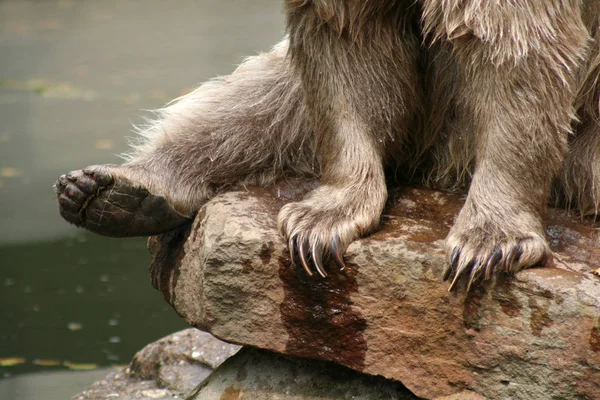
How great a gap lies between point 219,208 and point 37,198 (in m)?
4.85

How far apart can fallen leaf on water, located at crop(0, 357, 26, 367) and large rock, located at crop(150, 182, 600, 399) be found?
2.17 metres

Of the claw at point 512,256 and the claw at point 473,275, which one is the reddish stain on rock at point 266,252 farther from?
the claw at point 512,256

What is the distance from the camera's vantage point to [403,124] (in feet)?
12.6

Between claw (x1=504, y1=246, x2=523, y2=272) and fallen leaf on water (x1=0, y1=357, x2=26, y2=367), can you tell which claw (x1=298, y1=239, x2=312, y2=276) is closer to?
claw (x1=504, y1=246, x2=523, y2=272)

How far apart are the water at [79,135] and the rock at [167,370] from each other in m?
0.27

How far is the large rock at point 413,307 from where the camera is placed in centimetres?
317

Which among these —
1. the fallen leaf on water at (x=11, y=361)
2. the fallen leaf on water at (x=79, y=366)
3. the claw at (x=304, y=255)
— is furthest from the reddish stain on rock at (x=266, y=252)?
the fallen leaf on water at (x=11, y=361)

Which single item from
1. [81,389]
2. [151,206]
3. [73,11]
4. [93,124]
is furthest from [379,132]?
[73,11]

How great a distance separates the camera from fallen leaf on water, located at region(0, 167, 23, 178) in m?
8.73

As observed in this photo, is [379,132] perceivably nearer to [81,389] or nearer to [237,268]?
[237,268]

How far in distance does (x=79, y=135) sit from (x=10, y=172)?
113 centimetres

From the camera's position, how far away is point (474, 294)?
3.28 m

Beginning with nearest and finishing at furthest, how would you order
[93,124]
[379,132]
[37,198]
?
1. [379,132]
2. [37,198]
3. [93,124]

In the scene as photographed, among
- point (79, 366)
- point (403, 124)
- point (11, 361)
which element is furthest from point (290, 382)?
point (11, 361)
